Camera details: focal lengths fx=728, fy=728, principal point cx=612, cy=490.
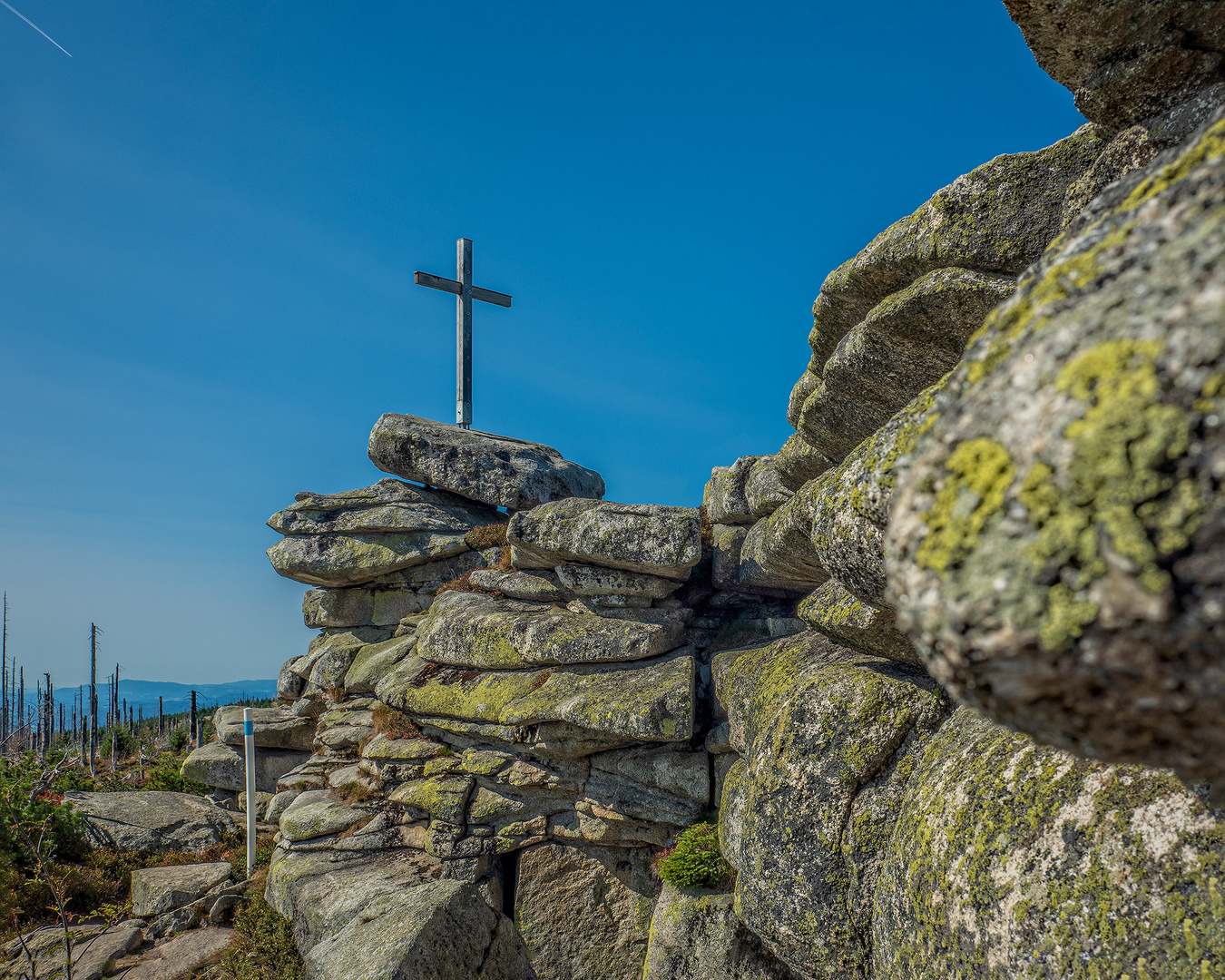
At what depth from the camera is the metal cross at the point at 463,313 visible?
20.0 m

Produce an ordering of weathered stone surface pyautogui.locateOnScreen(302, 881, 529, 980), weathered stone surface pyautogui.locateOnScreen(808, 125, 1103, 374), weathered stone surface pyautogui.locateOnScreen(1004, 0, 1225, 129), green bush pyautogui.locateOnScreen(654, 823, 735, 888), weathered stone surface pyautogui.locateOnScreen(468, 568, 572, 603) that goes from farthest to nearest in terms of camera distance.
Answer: weathered stone surface pyautogui.locateOnScreen(468, 568, 572, 603)
green bush pyautogui.locateOnScreen(654, 823, 735, 888)
weathered stone surface pyautogui.locateOnScreen(302, 881, 529, 980)
weathered stone surface pyautogui.locateOnScreen(808, 125, 1103, 374)
weathered stone surface pyautogui.locateOnScreen(1004, 0, 1225, 129)

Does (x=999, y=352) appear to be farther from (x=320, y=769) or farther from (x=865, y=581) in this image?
(x=320, y=769)

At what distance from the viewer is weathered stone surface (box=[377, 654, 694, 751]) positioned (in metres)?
11.9

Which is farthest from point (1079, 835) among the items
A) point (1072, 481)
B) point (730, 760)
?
point (730, 760)

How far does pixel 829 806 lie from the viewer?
7.22 m

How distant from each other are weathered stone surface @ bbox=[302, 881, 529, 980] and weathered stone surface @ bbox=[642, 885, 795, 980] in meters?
2.38

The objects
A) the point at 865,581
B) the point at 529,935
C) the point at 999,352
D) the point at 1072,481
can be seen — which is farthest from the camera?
the point at 529,935

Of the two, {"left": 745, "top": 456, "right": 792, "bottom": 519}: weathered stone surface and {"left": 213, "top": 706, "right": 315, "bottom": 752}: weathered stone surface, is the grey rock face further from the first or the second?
{"left": 745, "top": 456, "right": 792, "bottom": 519}: weathered stone surface

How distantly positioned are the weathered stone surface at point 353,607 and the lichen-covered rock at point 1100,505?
17815mm

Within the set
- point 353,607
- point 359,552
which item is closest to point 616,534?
point 359,552

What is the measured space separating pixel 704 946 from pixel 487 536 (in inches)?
385

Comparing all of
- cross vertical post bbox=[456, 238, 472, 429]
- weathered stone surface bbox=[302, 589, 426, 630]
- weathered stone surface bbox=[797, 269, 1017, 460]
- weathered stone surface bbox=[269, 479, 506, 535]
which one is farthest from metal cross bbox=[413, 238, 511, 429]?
weathered stone surface bbox=[797, 269, 1017, 460]

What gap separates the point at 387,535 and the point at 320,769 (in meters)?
5.51

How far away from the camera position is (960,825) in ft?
16.1
